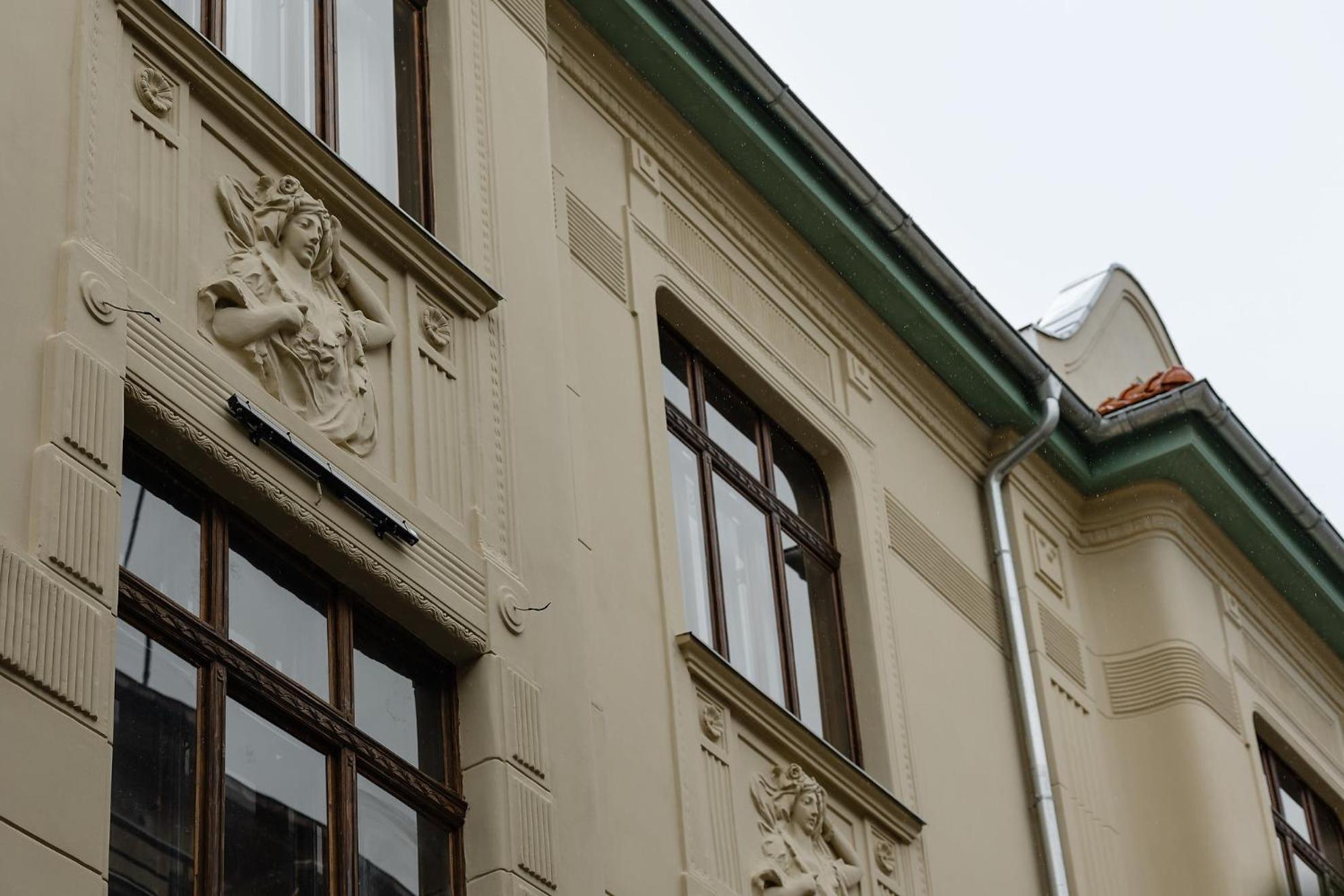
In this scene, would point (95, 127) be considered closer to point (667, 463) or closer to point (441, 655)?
point (441, 655)

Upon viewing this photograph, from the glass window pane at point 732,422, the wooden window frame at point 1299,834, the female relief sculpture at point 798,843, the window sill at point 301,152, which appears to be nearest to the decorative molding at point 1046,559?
the wooden window frame at point 1299,834

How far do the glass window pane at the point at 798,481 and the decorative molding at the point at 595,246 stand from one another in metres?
1.66

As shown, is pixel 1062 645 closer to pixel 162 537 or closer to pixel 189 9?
pixel 189 9

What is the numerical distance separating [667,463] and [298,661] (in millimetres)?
3534

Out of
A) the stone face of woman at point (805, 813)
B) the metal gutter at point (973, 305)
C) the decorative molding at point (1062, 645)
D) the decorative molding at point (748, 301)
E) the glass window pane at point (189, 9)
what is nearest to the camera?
the glass window pane at point (189, 9)

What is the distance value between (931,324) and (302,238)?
6375 mm

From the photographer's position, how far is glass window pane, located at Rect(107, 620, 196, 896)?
22.7ft

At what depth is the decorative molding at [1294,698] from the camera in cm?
1628

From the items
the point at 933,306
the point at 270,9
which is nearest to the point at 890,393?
the point at 933,306

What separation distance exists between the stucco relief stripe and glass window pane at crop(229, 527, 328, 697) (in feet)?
18.8

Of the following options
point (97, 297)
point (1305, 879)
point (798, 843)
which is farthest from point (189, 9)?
Result: point (1305, 879)

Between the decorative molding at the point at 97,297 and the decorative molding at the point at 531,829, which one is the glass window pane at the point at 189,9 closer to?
the decorative molding at the point at 97,297

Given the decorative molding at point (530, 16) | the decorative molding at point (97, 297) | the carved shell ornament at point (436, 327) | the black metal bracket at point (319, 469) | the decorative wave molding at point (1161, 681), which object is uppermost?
the decorative molding at point (530, 16)

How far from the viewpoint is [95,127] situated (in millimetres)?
7930
